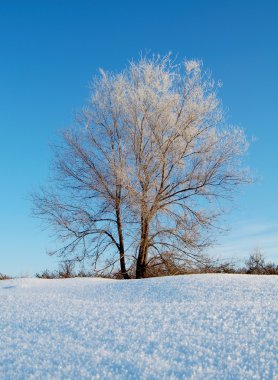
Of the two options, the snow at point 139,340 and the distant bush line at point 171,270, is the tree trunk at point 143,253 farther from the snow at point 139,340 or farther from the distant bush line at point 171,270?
the snow at point 139,340

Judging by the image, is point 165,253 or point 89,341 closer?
point 89,341

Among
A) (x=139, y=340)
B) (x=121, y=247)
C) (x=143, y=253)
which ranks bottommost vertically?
(x=139, y=340)

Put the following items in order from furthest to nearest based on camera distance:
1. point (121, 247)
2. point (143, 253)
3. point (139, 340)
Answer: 1. point (121, 247)
2. point (143, 253)
3. point (139, 340)

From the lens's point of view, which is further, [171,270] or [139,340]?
[171,270]

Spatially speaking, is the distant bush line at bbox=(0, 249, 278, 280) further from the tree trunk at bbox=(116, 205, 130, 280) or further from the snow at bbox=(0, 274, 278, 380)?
the snow at bbox=(0, 274, 278, 380)

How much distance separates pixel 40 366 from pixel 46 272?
10124 mm

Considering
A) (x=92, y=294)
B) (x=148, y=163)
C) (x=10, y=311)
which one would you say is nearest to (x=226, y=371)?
(x=10, y=311)

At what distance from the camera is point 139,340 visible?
10.6 feet

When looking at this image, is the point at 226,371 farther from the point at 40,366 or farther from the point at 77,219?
the point at 77,219

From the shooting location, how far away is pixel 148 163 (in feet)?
40.1

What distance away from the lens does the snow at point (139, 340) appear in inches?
108

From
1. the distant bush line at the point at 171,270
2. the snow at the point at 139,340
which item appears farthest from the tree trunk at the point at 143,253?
the snow at the point at 139,340

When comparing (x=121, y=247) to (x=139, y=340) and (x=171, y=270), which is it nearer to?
(x=171, y=270)

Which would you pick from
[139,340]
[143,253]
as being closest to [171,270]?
[143,253]
